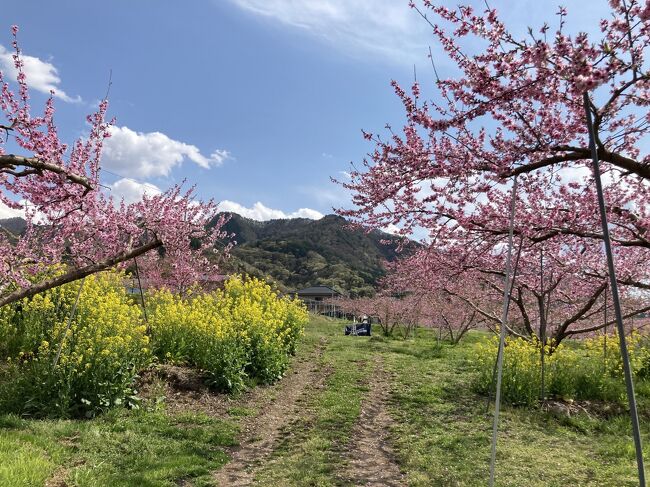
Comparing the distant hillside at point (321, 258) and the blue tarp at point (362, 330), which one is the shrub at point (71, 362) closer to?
the blue tarp at point (362, 330)

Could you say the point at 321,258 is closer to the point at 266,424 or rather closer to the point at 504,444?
the point at 266,424

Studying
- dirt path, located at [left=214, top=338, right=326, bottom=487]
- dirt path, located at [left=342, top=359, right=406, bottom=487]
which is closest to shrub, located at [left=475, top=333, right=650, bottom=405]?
dirt path, located at [left=342, top=359, right=406, bottom=487]

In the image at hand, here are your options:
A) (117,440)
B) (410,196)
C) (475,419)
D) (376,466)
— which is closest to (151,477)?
(117,440)

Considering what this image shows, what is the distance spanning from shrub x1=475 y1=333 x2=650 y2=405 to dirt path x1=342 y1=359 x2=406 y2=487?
2.62 metres

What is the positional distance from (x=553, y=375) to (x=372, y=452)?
16.9ft

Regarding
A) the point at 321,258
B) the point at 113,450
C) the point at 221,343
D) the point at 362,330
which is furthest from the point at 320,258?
the point at 113,450

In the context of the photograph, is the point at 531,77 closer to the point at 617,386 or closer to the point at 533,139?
the point at 533,139

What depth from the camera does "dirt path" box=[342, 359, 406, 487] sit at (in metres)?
5.19

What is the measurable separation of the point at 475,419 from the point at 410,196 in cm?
427

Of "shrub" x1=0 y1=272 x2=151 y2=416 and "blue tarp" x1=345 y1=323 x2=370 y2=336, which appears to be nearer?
"shrub" x1=0 y1=272 x2=151 y2=416

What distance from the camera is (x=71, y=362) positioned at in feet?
20.8

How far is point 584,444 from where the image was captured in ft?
22.1

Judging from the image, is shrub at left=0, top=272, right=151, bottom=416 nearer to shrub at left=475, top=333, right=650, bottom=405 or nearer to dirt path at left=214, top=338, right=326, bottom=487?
dirt path at left=214, top=338, right=326, bottom=487

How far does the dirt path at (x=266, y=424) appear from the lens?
17.3 ft
